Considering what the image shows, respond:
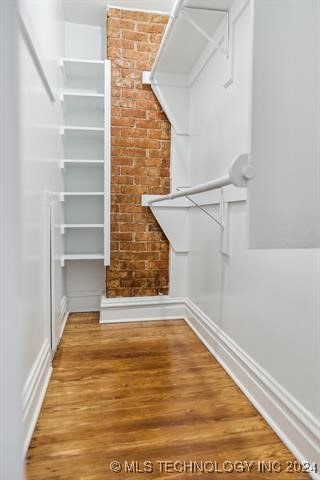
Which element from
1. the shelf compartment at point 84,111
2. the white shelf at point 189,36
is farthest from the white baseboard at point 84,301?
the white shelf at point 189,36

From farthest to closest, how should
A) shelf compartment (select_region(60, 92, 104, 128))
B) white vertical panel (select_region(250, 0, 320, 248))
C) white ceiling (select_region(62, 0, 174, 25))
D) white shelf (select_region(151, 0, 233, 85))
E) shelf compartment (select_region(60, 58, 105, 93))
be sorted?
shelf compartment (select_region(60, 92, 104, 128)), shelf compartment (select_region(60, 58, 105, 93)), white ceiling (select_region(62, 0, 174, 25)), white shelf (select_region(151, 0, 233, 85)), white vertical panel (select_region(250, 0, 320, 248))

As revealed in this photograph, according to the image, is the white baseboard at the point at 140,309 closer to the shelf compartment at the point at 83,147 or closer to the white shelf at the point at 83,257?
the white shelf at the point at 83,257

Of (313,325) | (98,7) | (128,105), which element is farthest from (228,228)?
(98,7)

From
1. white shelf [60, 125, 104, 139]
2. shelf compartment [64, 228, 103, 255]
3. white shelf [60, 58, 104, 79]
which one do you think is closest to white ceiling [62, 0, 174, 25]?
white shelf [60, 58, 104, 79]

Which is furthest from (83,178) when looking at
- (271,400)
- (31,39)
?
(271,400)

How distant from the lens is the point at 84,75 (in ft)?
9.64

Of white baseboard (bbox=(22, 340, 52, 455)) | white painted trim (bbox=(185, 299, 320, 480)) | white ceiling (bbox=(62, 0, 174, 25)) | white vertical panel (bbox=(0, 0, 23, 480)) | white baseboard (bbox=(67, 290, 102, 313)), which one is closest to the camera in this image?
white vertical panel (bbox=(0, 0, 23, 480))

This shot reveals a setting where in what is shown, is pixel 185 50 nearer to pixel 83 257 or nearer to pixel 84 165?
pixel 84 165

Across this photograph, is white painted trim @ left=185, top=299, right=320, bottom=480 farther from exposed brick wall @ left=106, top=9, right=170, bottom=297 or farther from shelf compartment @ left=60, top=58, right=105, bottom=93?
shelf compartment @ left=60, top=58, right=105, bottom=93

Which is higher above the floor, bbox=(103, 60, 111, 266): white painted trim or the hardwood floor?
bbox=(103, 60, 111, 266): white painted trim

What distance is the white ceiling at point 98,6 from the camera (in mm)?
2623

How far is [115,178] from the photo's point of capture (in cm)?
280

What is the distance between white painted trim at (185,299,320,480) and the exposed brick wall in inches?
36.4

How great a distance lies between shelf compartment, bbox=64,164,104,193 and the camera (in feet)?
9.78
